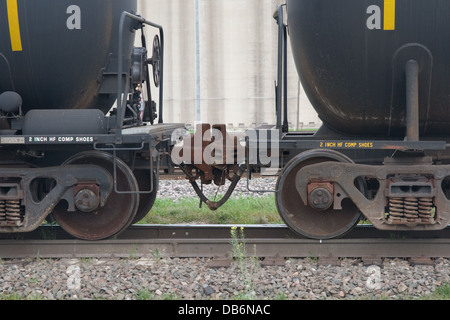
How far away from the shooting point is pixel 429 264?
5551mm

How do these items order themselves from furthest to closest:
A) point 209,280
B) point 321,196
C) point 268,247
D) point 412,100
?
point 268,247 < point 321,196 < point 412,100 < point 209,280

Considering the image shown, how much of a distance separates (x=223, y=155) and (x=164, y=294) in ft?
6.18

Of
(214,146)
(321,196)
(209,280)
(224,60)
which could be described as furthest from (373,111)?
(224,60)

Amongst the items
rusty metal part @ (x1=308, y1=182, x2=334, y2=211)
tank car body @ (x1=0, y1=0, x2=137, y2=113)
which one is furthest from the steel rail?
tank car body @ (x1=0, y1=0, x2=137, y2=113)

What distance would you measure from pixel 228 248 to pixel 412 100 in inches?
98.1

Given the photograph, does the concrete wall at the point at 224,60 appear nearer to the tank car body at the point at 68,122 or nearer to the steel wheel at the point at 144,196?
the steel wheel at the point at 144,196

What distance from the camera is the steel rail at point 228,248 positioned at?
5812mm

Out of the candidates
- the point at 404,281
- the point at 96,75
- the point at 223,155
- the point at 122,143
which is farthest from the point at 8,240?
the point at 404,281

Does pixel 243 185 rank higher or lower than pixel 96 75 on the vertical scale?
lower

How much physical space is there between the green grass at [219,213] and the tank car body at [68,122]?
1350mm

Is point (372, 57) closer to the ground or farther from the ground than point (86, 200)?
A: farther from the ground

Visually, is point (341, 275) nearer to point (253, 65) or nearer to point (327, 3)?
point (327, 3)

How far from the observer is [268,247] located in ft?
19.4

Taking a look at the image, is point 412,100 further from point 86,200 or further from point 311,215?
point 86,200
